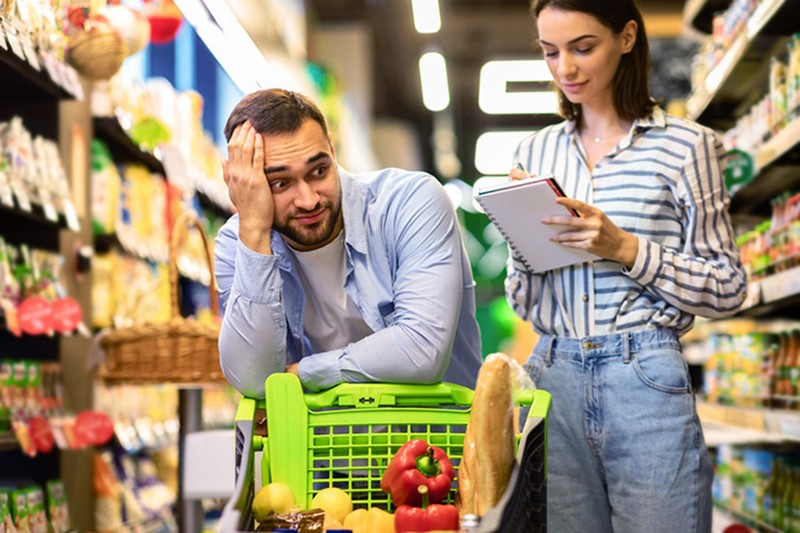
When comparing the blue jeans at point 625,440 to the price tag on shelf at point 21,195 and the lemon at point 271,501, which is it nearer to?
the lemon at point 271,501

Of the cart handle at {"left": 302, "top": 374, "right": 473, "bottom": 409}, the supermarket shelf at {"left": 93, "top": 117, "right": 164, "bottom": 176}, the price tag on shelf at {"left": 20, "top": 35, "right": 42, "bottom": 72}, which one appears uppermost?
the supermarket shelf at {"left": 93, "top": 117, "right": 164, "bottom": 176}

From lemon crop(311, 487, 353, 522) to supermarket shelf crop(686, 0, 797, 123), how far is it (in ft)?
7.96

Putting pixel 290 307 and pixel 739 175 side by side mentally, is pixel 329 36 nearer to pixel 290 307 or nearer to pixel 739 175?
pixel 739 175

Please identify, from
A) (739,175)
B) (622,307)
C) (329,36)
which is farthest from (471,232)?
(622,307)

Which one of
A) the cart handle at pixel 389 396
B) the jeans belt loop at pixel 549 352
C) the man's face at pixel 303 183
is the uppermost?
the man's face at pixel 303 183

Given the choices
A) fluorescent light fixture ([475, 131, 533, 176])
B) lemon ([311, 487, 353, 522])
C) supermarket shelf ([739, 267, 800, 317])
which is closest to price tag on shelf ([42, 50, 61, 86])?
lemon ([311, 487, 353, 522])

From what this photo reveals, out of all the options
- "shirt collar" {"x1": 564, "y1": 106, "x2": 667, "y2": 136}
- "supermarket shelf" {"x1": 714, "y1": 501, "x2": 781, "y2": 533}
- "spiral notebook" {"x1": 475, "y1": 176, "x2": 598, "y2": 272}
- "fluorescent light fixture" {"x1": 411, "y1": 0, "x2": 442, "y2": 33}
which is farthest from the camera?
"fluorescent light fixture" {"x1": 411, "y1": 0, "x2": 442, "y2": 33}

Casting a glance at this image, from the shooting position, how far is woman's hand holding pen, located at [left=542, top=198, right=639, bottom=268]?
7.73 ft

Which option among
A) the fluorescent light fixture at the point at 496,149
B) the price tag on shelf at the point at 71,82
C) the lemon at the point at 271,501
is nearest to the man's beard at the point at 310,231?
the lemon at the point at 271,501

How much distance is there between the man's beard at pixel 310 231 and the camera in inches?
91.5

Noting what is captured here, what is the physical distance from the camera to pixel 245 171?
2.23 meters

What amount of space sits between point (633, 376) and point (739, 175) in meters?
2.02

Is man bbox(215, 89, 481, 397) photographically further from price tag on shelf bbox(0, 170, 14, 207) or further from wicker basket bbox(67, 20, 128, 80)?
wicker basket bbox(67, 20, 128, 80)

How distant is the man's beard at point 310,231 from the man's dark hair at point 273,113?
0.62 ft
